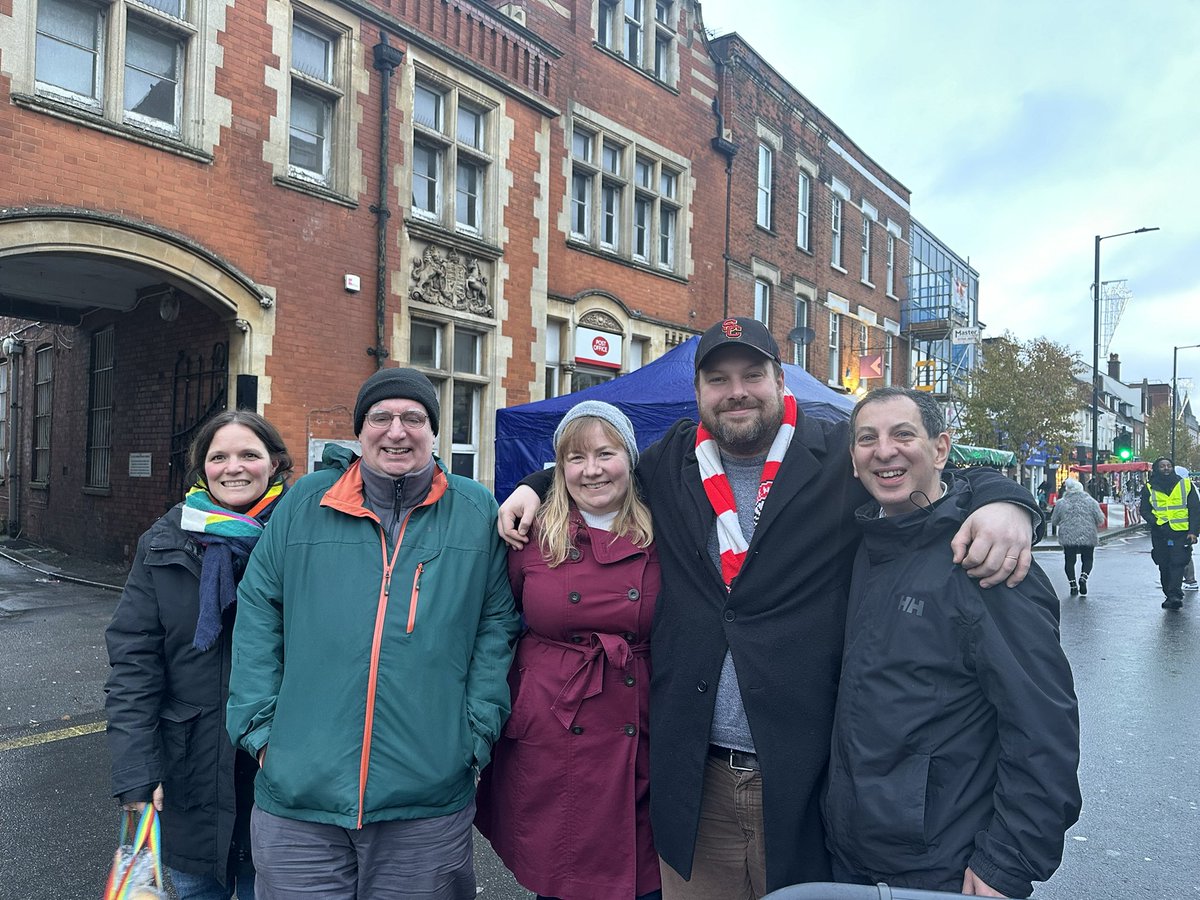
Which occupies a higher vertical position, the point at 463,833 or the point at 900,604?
the point at 900,604

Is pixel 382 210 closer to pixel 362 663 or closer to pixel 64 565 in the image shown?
pixel 64 565

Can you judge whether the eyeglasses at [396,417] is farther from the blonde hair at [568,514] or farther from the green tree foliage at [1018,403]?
the green tree foliage at [1018,403]

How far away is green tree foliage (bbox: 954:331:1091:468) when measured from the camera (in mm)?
24719

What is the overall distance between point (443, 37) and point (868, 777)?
38.8 feet

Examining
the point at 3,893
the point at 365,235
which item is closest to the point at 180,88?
the point at 365,235

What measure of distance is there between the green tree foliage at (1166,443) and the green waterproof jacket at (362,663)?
68.1 metres

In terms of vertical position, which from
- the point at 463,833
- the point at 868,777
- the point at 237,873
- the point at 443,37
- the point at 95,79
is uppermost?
the point at 443,37

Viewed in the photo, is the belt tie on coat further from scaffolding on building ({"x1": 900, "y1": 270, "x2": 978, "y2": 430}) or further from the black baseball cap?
scaffolding on building ({"x1": 900, "y1": 270, "x2": 978, "y2": 430})

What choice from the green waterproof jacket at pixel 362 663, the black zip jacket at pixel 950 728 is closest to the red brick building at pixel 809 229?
the green waterproof jacket at pixel 362 663

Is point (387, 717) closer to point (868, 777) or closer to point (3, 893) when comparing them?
point (868, 777)

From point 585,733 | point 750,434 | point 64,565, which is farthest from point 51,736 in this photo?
point 64,565

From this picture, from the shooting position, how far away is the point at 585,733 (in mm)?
2350

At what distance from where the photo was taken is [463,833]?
2.25 m

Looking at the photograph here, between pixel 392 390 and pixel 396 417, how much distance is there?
86 millimetres
